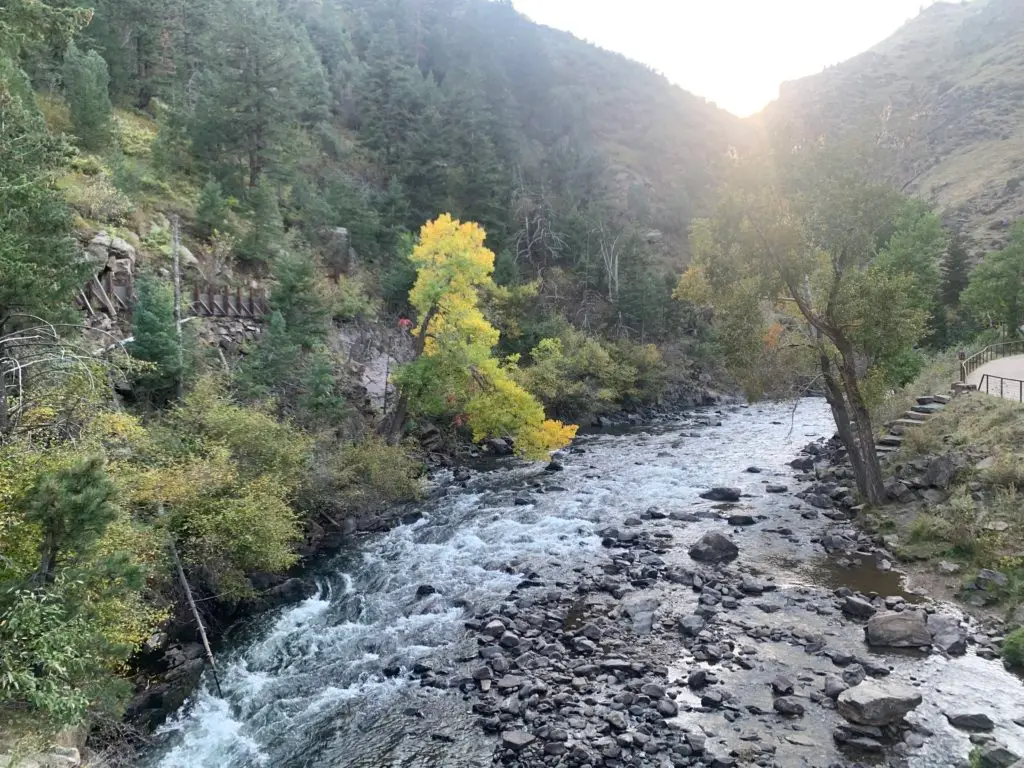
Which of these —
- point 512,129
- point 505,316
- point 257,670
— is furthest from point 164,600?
point 512,129

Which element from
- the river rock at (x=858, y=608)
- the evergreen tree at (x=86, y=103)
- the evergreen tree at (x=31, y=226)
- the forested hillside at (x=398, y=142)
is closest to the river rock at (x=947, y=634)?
the river rock at (x=858, y=608)

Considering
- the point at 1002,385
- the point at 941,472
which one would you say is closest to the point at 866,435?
the point at 941,472

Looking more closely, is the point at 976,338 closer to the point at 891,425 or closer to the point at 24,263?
the point at 891,425

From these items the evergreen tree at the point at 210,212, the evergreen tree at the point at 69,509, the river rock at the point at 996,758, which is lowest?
the river rock at the point at 996,758

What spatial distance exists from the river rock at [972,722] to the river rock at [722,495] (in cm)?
1398

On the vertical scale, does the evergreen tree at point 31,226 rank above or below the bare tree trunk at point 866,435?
above

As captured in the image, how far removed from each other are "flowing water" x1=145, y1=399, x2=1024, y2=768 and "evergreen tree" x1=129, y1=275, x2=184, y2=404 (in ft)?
28.9

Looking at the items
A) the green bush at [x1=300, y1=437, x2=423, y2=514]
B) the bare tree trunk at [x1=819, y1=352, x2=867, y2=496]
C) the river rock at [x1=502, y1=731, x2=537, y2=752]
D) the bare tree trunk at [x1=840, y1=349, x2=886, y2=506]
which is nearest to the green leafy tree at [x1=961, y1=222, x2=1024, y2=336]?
the bare tree trunk at [x1=819, y1=352, x2=867, y2=496]

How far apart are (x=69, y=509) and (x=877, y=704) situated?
12720 mm

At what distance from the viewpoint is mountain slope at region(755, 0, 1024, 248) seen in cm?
7538

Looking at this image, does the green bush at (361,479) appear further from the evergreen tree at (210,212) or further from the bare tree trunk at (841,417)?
the bare tree trunk at (841,417)

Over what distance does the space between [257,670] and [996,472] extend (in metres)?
19.8

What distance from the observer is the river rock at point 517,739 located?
9.76m

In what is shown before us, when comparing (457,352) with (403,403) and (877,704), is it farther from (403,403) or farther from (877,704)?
(877,704)
